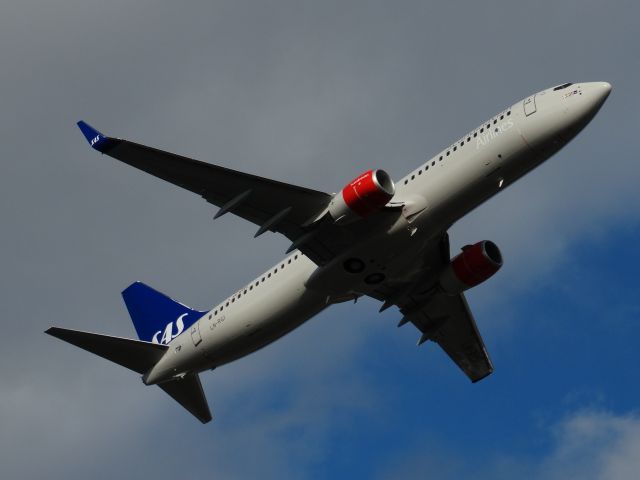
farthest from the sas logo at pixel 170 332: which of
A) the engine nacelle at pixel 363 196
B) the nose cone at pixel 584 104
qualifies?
the nose cone at pixel 584 104

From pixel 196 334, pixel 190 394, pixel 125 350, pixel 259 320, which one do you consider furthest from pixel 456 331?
pixel 125 350

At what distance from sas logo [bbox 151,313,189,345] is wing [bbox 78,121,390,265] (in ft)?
33.6

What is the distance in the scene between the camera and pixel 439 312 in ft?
194

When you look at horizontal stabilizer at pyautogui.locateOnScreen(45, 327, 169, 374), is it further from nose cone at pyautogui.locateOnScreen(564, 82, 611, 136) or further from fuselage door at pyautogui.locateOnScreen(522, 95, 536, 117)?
nose cone at pyautogui.locateOnScreen(564, 82, 611, 136)

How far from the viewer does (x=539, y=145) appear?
158 ft

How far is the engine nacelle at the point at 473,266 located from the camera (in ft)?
179

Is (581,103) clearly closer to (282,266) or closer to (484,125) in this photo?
(484,125)

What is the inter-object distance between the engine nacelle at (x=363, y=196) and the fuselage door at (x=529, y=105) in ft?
22.0

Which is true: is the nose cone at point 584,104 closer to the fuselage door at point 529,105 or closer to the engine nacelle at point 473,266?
the fuselage door at point 529,105

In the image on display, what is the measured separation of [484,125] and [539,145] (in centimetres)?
278

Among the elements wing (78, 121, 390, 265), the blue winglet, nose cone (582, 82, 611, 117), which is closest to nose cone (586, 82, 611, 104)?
nose cone (582, 82, 611, 117)

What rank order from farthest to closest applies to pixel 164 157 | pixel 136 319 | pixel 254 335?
1. pixel 136 319
2. pixel 254 335
3. pixel 164 157

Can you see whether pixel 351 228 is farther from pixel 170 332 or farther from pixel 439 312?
pixel 170 332

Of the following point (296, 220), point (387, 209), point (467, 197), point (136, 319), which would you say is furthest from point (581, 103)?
point (136, 319)
